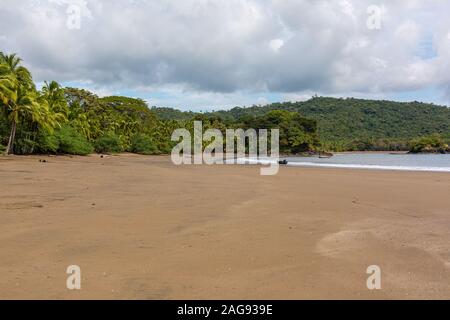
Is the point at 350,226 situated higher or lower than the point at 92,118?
lower

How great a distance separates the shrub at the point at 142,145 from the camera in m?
72.6

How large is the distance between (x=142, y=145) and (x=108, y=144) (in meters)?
11.2

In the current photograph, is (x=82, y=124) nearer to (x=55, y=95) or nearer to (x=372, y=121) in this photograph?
(x=55, y=95)

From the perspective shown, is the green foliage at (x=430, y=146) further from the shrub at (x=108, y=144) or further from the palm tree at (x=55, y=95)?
the palm tree at (x=55, y=95)

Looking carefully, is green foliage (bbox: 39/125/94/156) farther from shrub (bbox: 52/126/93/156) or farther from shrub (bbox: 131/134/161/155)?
shrub (bbox: 131/134/161/155)

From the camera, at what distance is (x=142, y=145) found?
239 ft

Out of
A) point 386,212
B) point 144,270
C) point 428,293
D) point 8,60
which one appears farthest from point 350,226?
point 8,60

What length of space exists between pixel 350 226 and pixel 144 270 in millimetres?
4887

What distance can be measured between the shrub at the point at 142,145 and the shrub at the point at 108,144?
27.1 feet

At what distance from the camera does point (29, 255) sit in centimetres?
588

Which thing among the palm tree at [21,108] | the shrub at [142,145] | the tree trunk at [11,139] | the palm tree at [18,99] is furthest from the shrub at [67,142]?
the shrub at [142,145]

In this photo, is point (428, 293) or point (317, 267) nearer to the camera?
point (428, 293)

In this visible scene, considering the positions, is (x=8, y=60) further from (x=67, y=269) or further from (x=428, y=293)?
(x=428, y=293)

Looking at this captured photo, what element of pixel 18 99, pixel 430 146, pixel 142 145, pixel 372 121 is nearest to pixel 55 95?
pixel 18 99
